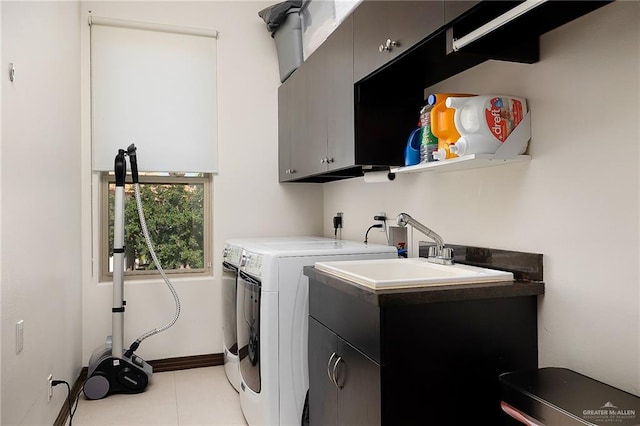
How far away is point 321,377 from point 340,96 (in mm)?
1346

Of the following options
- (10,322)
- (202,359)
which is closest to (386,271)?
(10,322)

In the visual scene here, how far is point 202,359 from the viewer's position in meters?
3.38

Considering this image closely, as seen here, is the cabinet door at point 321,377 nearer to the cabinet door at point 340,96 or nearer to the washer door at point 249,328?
the washer door at point 249,328

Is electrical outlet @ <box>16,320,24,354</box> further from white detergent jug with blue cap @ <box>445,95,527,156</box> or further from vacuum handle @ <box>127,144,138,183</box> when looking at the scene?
white detergent jug with blue cap @ <box>445,95,527,156</box>

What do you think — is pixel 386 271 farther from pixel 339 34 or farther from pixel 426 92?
pixel 339 34

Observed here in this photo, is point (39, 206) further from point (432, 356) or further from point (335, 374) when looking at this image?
point (432, 356)

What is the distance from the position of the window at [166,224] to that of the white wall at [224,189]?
0.09 metres

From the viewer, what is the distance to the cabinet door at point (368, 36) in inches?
73.9

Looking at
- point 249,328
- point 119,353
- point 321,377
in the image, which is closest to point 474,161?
point 321,377

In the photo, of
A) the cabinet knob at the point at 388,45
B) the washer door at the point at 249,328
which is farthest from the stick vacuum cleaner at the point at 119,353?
the cabinet knob at the point at 388,45

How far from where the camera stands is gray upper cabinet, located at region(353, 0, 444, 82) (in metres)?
1.55

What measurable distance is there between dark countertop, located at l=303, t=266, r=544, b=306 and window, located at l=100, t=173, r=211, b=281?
210 cm

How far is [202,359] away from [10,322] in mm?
1854

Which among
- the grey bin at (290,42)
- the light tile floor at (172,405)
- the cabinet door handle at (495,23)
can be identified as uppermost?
the grey bin at (290,42)
